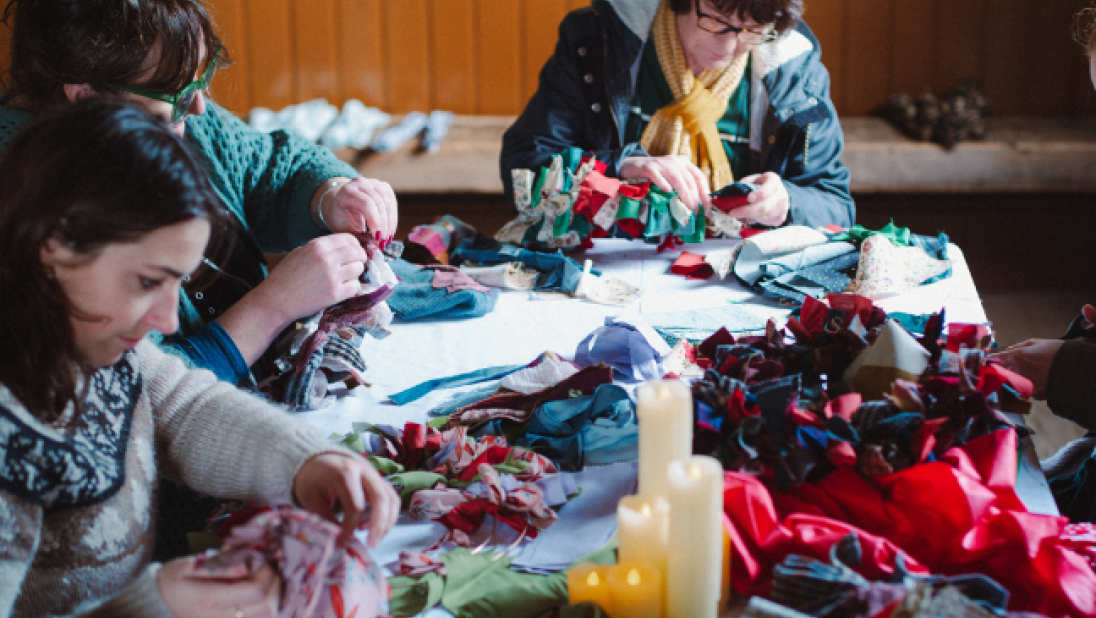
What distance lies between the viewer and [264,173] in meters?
1.80

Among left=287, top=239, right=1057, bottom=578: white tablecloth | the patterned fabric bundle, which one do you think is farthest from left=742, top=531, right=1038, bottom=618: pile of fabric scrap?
the patterned fabric bundle

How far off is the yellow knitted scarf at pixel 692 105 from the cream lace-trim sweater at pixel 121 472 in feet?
4.73

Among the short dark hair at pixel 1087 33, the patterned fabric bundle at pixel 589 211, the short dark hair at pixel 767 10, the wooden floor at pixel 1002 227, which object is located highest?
the short dark hair at pixel 767 10

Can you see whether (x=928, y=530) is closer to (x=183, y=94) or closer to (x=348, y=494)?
(x=348, y=494)

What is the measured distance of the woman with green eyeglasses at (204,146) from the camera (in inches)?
48.1

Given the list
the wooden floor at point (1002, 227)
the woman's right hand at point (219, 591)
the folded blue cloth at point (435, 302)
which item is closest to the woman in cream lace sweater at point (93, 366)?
the woman's right hand at point (219, 591)

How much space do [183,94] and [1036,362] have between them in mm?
1221

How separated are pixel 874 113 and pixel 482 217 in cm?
169

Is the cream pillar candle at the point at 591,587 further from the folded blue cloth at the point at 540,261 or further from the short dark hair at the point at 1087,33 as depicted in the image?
the short dark hair at the point at 1087,33

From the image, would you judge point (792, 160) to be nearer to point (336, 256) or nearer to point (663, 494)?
point (336, 256)

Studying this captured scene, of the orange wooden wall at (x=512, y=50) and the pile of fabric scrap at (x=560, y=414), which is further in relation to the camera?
the orange wooden wall at (x=512, y=50)

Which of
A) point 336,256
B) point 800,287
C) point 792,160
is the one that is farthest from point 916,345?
point 792,160

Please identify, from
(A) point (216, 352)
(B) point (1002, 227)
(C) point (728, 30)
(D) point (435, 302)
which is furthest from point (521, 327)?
(B) point (1002, 227)

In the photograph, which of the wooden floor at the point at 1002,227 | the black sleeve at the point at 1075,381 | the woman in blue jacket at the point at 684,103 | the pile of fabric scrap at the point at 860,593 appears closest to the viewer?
the pile of fabric scrap at the point at 860,593
